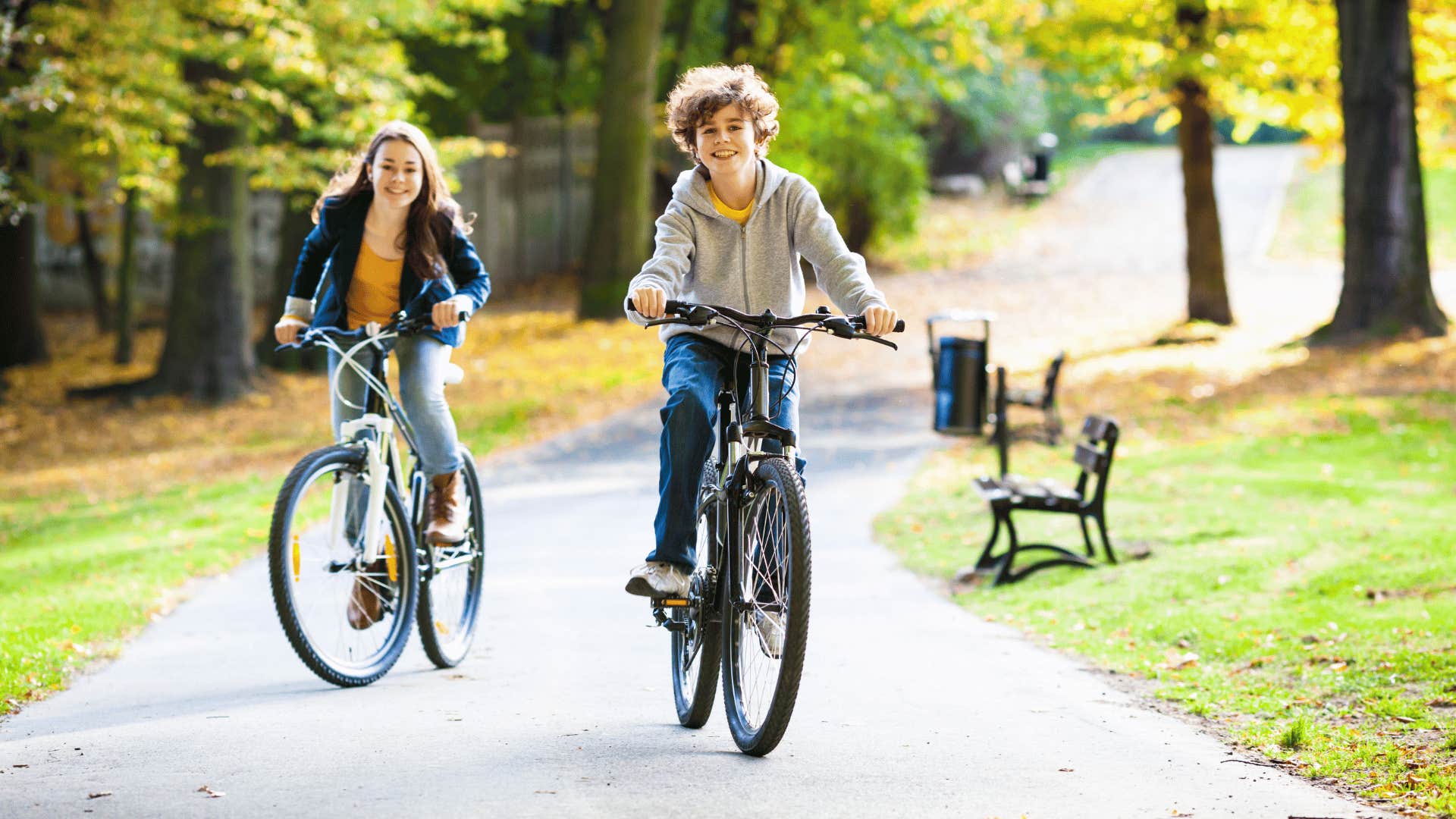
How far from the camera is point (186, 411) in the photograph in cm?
1806

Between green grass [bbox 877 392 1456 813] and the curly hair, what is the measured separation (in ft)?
8.14

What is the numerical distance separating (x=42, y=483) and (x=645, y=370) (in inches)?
262

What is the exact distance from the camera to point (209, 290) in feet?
59.6

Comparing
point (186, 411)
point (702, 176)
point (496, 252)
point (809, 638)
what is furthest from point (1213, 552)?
point (496, 252)

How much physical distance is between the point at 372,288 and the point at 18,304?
59.0ft

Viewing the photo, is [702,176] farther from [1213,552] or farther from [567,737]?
[1213,552]

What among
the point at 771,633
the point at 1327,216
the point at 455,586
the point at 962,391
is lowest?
the point at 455,586

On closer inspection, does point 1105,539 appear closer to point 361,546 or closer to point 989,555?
point 989,555

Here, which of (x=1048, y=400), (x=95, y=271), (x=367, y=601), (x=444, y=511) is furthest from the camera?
(x=95, y=271)

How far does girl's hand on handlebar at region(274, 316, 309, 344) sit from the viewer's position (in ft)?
19.7

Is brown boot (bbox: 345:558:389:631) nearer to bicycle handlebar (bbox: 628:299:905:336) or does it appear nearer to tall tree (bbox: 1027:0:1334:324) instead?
bicycle handlebar (bbox: 628:299:905:336)

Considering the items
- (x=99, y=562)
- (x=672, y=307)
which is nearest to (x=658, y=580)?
(x=672, y=307)

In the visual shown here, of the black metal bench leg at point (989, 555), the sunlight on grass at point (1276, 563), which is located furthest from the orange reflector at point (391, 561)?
the black metal bench leg at point (989, 555)

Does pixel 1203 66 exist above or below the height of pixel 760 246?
above
